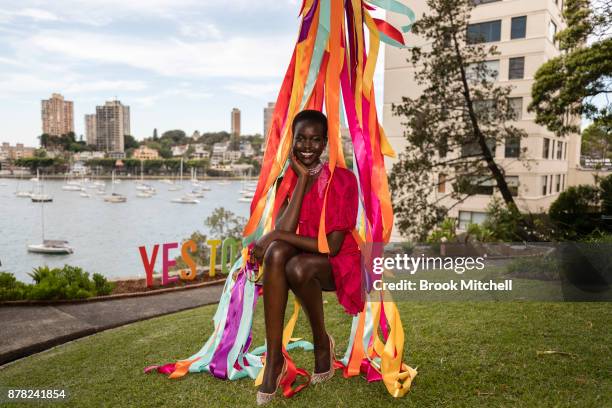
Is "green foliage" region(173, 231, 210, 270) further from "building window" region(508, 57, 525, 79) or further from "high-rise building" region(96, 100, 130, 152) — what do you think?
"high-rise building" region(96, 100, 130, 152)

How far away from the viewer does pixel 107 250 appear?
122 ft

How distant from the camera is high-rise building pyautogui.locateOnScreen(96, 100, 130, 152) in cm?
10075

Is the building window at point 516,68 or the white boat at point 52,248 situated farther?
the white boat at point 52,248

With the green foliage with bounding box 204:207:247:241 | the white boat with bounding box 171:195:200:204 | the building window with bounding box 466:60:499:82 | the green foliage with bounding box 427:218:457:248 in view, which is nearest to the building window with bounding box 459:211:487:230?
the building window with bounding box 466:60:499:82

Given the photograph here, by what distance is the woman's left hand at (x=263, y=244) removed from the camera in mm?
2771

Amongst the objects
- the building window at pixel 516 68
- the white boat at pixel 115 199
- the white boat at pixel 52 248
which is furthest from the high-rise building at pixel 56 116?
the building window at pixel 516 68

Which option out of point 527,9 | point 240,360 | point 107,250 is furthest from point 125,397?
point 107,250

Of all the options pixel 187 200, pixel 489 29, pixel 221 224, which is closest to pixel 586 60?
pixel 221 224

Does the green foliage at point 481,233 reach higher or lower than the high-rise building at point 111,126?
lower

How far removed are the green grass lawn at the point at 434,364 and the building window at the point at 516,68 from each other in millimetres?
21246

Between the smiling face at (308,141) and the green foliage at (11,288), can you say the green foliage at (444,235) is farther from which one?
the smiling face at (308,141)

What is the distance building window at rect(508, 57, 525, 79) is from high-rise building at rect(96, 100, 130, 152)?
298 feet

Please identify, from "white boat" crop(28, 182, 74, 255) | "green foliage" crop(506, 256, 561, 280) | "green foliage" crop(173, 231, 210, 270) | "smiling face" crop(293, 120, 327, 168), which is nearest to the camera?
"smiling face" crop(293, 120, 327, 168)

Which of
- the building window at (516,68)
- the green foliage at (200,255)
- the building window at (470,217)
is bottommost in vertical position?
the green foliage at (200,255)
